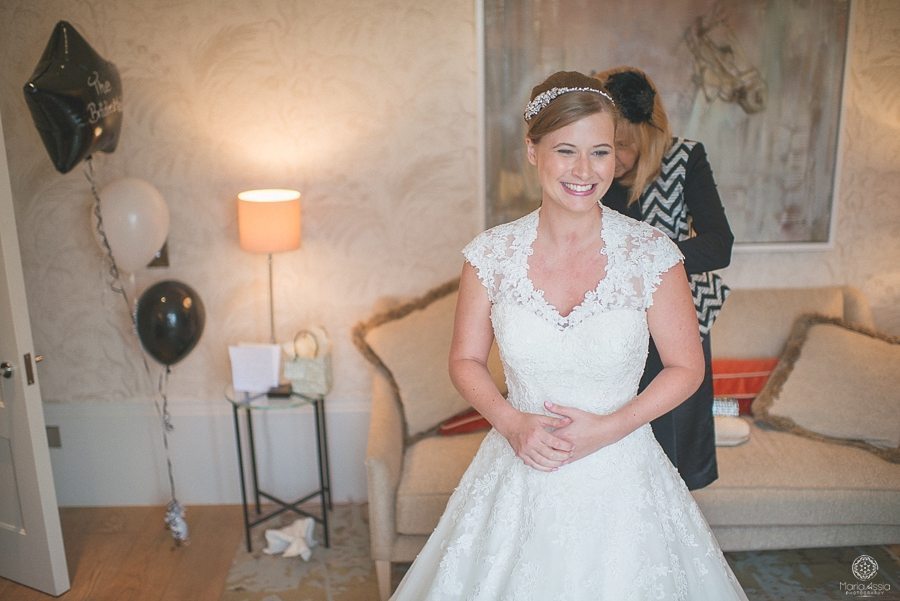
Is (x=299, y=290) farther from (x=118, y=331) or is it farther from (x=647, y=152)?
(x=647, y=152)

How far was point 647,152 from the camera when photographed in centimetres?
239

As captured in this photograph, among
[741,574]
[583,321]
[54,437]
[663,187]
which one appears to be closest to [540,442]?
[583,321]

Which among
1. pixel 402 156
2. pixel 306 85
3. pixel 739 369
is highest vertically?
pixel 306 85

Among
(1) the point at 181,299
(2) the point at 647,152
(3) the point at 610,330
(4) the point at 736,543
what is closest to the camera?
(3) the point at 610,330

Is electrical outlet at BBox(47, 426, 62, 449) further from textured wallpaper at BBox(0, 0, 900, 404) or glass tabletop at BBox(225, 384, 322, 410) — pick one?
glass tabletop at BBox(225, 384, 322, 410)

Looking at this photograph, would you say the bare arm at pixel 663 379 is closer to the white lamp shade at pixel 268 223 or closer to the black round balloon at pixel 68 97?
the white lamp shade at pixel 268 223

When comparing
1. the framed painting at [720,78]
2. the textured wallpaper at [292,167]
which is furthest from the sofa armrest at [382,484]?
the framed painting at [720,78]

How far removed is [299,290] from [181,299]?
1.89 ft

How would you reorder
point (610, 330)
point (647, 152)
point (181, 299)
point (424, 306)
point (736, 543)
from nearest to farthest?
point (610, 330)
point (647, 152)
point (736, 543)
point (181, 299)
point (424, 306)

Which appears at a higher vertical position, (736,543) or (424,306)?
(424,306)

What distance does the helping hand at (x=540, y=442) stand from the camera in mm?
1944

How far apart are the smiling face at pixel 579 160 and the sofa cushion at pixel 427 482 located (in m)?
1.48

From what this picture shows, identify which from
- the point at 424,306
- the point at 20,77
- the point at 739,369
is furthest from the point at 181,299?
the point at 739,369

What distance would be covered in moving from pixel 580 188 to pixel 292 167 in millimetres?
2089
